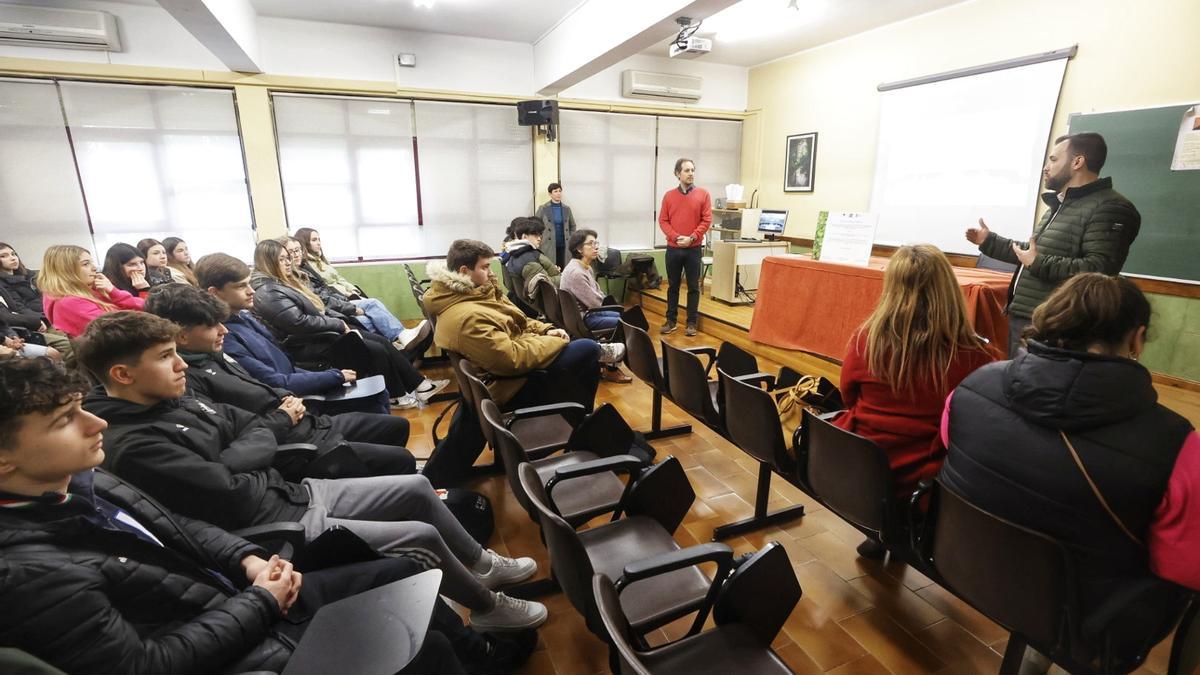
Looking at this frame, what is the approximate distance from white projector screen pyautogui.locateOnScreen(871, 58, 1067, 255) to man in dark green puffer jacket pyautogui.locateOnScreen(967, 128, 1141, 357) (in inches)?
84.1

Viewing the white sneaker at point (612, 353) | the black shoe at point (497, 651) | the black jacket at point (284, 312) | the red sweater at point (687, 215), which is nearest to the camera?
the black shoe at point (497, 651)

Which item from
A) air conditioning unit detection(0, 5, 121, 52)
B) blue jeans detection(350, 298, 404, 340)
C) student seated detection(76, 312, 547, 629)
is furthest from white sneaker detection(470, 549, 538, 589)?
air conditioning unit detection(0, 5, 121, 52)

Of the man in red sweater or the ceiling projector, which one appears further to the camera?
the man in red sweater

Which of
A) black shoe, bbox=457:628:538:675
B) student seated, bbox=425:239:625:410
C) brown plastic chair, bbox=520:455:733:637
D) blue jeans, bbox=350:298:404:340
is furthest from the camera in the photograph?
blue jeans, bbox=350:298:404:340

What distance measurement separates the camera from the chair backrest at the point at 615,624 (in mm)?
816

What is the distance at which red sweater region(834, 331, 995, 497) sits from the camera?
1578 mm

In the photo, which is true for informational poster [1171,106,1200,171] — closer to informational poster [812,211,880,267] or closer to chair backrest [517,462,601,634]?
informational poster [812,211,880,267]

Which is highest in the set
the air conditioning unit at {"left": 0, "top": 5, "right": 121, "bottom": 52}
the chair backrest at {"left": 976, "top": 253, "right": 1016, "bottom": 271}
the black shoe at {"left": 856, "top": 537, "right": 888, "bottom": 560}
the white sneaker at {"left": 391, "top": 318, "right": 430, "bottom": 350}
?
the air conditioning unit at {"left": 0, "top": 5, "right": 121, "bottom": 52}

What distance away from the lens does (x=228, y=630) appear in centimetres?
103

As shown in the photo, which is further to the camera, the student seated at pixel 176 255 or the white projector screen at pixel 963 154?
the white projector screen at pixel 963 154

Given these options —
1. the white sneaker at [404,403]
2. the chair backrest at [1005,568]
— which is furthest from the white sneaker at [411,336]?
the chair backrest at [1005,568]

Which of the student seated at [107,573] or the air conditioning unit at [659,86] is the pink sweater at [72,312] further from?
the air conditioning unit at [659,86]

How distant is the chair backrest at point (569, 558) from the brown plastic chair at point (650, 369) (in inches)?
57.6

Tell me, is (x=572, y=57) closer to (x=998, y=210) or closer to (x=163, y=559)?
(x=998, y=210)
